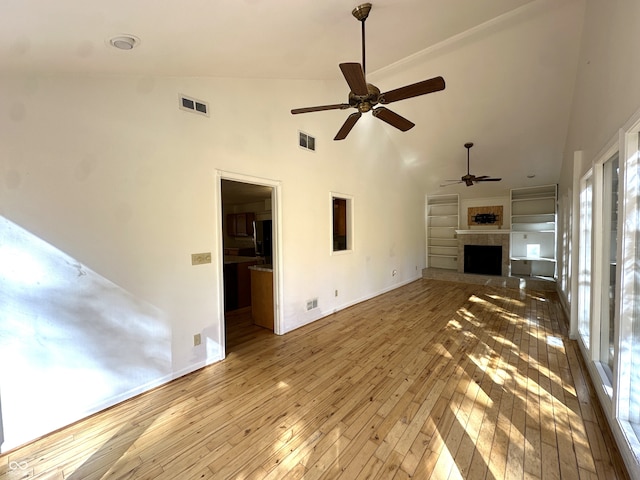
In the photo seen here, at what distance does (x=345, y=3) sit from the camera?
6.82 ft

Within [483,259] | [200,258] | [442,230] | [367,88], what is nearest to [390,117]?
[367,88]

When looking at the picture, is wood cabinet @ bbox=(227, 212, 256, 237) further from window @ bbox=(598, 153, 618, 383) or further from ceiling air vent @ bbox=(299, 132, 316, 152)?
window @ bbox=(598, 153, 618, 383)

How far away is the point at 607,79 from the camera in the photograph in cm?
225

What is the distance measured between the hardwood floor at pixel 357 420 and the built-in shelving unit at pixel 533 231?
4.93m

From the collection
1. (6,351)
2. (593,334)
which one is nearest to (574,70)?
(593,334)

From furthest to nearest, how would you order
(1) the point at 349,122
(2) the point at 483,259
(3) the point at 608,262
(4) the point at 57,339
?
1. (2) the point at 483,259
2. (1) the point at 349,122
3. (3) the point at 608,262
4. (4) the point at 57,339

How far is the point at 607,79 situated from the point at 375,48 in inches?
80.1

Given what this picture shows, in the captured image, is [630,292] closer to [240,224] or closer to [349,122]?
[349,122]

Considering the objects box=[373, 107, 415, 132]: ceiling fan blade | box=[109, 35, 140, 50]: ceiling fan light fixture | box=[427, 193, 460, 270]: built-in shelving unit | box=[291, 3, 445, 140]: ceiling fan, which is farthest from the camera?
box=[427, 193, 460, 270]: built-in shelving unit

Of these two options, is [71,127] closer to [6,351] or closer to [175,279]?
[175,279]

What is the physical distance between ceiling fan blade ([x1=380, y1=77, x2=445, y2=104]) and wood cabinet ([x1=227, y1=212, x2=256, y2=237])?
20.3 ft

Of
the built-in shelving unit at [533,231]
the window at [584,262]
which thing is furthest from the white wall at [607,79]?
the built-in shelving unit at [533,231]

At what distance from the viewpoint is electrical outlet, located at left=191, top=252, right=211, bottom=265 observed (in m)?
2.83

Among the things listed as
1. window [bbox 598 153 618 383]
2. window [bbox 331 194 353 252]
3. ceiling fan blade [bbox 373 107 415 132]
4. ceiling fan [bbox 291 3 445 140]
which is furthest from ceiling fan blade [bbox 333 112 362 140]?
window [bbox 598 153 618 383]
